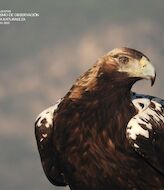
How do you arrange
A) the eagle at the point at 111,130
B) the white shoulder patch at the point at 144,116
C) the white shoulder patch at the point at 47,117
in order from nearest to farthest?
the white shoulder patch at the point at 144,116
the eagle at the point at 111,130
the white shoulder patch at the point at 47,117

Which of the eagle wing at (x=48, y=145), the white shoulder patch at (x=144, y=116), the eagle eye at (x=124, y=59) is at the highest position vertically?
the eagle eye at (x=124, y=59)

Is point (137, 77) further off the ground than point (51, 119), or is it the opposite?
point (137, 77)

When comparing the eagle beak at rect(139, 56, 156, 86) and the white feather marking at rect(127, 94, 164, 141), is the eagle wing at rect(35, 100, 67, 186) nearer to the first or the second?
the white feather marking at rect(127, 94, 164, 141)

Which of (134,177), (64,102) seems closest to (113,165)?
(134,177)

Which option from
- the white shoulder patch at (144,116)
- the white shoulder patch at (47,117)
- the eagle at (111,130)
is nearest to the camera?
the white shoulder patch at (144,116)

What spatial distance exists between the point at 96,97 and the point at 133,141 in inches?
44.1

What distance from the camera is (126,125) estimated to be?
16.3m

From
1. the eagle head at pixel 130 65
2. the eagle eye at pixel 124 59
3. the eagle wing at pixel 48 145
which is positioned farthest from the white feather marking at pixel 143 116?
the eagle wing at pixel 48 145

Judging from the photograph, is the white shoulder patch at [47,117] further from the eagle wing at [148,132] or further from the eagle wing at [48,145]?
the eagle wing at [148,132]

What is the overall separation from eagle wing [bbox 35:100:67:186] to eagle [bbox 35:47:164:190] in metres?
0.42

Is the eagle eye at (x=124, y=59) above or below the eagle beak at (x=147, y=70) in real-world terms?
above

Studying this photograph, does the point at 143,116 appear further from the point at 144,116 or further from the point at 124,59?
the point at 124,59

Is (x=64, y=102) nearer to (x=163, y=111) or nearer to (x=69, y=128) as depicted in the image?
(x=69, y=128)

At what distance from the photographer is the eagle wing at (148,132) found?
16234mm
